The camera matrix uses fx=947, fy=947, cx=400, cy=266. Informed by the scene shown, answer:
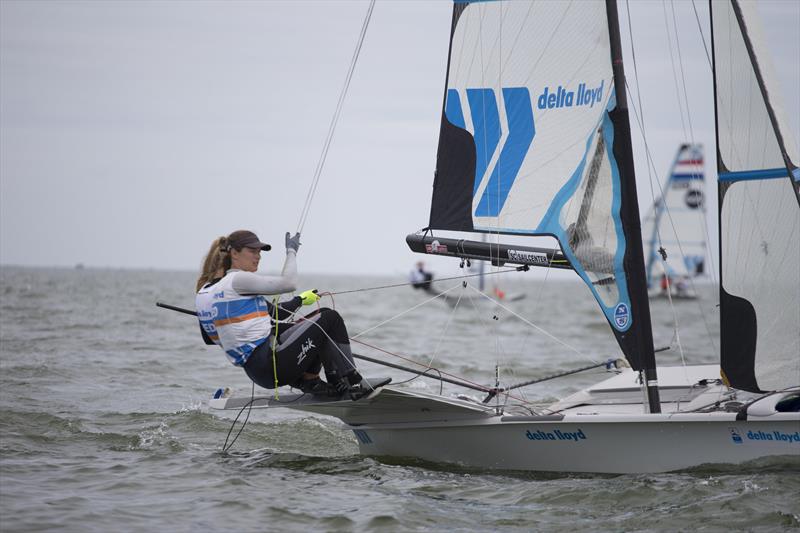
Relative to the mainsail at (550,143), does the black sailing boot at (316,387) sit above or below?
below

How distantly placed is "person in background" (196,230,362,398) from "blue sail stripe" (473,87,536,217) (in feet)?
5.35

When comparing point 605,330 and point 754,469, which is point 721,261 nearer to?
point 754,469

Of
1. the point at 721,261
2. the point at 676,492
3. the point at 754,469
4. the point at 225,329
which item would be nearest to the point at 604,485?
the point at 676,492

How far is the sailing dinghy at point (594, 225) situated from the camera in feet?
20.2

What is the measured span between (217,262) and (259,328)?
0.53m

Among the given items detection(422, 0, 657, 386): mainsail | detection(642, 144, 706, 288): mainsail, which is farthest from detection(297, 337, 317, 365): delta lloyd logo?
detection(642, 144, 706, 288): mainsail

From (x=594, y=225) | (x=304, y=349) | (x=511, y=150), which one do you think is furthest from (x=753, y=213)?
(x=304, y=349)

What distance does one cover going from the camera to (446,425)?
6.59 meters

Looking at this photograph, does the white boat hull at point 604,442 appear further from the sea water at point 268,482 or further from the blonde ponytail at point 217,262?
the blonde ponytail at point 217,262

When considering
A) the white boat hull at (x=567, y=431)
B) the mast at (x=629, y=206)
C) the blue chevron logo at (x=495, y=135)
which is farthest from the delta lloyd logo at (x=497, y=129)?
the white boat hull at (x=567, y=431)

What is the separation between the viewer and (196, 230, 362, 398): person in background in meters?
6.05

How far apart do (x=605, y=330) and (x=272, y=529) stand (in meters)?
20.4

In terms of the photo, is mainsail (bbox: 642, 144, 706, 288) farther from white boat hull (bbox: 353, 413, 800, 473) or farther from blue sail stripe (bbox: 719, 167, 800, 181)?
white boat hull (bbox: 353, 413, 800, 473)

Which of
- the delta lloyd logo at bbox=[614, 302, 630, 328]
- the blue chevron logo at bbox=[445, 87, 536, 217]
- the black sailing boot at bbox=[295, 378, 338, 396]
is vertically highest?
the blue chevron logo at bbox=[445, 87, 536, 217]
